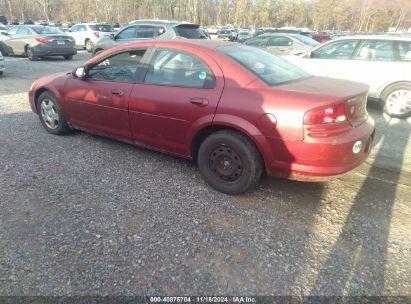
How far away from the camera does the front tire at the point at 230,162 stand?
315 cm

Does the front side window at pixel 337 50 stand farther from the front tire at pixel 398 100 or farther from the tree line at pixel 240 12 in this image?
the tree line at pixel 240 12

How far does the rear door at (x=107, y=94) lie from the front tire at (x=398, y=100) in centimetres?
518

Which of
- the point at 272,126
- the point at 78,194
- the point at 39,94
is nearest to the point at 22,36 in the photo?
the point at 39,94

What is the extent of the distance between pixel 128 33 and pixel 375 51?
8125 mm

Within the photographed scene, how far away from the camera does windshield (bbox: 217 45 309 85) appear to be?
131 inches

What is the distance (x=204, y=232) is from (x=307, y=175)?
3.59ft

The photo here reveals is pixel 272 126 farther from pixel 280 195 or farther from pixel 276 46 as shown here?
pixel 276 46

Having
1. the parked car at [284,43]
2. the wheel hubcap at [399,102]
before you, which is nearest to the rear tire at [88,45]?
the parked car at [284,43]

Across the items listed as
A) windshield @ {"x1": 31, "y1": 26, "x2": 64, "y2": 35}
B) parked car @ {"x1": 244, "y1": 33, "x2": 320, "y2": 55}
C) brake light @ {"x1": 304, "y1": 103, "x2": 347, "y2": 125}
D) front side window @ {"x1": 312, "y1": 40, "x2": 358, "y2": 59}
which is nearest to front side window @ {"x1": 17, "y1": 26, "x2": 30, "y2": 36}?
windshield @ {"x1": 31, "y1": 26, "x2": 64, "y2": 35}

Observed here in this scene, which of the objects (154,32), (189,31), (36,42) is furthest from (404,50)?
(36,42)

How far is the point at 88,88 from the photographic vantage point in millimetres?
4250

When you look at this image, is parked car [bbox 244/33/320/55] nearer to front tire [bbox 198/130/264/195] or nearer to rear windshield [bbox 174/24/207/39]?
rear windshield [bbox 174/24/207/39]

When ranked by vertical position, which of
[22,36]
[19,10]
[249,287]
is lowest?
[249,287]

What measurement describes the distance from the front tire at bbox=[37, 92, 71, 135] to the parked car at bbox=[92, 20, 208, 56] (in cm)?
606
